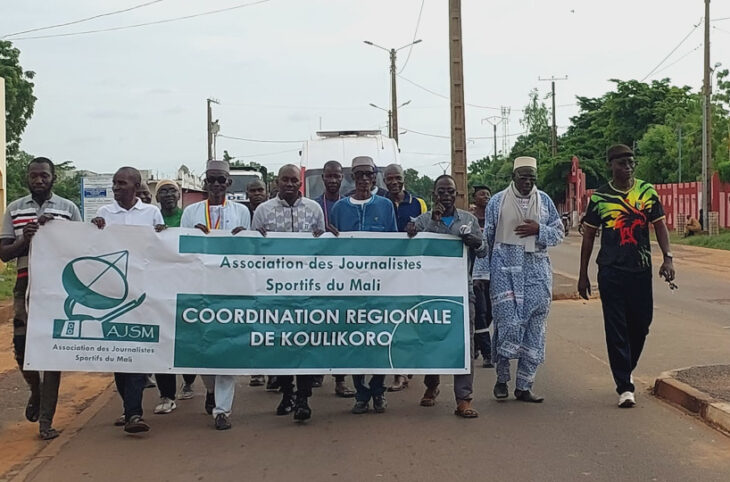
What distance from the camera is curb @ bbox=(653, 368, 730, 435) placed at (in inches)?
250

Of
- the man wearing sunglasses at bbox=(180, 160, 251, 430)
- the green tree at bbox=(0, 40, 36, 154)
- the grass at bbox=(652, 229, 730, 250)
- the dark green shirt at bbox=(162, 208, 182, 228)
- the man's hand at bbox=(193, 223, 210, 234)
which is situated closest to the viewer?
the man's hand at bbox=(193, 223, 210, 234)

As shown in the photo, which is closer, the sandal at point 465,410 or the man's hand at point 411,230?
the sandal at point 465,410

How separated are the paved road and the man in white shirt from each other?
0.16m

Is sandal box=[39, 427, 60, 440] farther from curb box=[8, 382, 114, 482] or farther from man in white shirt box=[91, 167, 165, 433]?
man in white shirt box=[91, 167, 165, 433]

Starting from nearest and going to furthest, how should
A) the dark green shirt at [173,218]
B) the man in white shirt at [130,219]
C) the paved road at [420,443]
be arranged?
the paved road at [420,443] → the man in white shirt at [130,219] → the dark green shirt at [173,218]

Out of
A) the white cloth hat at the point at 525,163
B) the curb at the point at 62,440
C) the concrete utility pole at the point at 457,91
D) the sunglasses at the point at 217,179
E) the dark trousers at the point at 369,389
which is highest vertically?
the concrete utility pole at the point at 457,91

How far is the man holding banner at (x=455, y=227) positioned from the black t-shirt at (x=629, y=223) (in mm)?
1014

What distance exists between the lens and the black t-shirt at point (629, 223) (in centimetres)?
712

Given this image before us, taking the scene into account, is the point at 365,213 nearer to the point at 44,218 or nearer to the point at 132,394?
Result: the point at 132,394

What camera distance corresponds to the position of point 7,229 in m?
6.60

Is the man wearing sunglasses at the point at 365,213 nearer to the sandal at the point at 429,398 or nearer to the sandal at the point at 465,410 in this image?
the sandal at the point at 429,398

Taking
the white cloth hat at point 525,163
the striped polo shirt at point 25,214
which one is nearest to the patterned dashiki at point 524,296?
the white cloth hat at point 525,163

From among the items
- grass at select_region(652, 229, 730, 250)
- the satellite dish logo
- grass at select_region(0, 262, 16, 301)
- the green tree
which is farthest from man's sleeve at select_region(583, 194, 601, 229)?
the green tree

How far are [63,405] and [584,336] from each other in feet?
20.6
